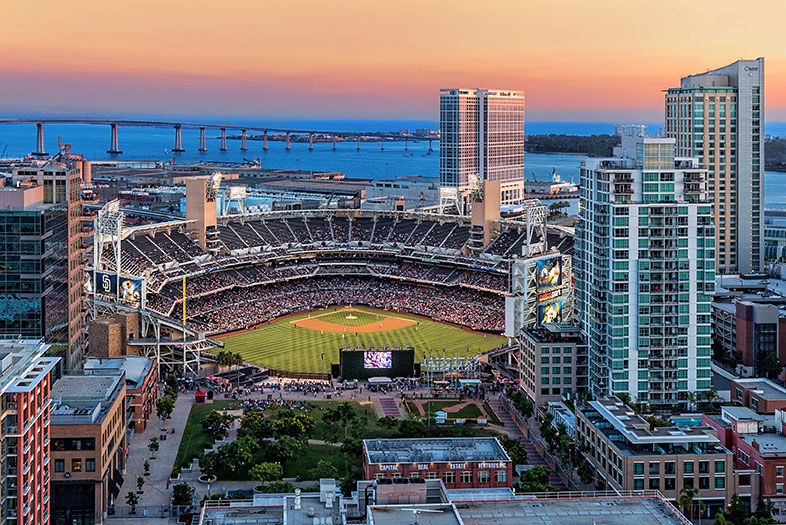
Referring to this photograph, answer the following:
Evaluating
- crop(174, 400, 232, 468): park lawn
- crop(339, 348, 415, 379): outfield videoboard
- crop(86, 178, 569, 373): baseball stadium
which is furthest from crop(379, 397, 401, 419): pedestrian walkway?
crop(174, 400, 232, 468): park lawn

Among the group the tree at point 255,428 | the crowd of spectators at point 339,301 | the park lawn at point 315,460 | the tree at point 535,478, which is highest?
the crowd of spectators at point 339,301

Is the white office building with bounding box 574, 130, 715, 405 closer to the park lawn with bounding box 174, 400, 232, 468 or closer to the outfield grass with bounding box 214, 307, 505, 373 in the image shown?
the outfield grass with bounding box 214, 307, 505, 373

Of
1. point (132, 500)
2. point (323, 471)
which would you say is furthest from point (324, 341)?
point (132, 500)

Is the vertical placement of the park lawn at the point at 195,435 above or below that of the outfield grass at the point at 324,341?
below

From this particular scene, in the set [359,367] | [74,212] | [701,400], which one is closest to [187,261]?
[359,367]

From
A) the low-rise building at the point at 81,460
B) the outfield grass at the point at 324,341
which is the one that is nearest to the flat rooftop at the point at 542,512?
the low-rise building at the point at 81,460

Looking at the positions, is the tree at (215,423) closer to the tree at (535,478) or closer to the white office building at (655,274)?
the tree at (535,478)

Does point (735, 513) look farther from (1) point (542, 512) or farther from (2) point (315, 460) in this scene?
(2) point (315, 460)
